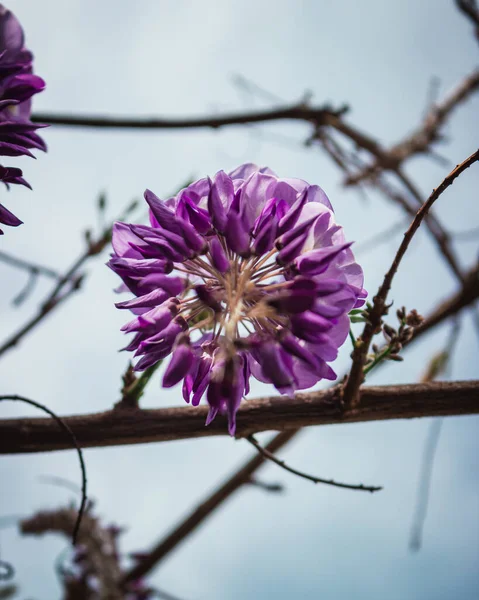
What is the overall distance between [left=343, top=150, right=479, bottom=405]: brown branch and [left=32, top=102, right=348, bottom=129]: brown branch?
4.22 feet

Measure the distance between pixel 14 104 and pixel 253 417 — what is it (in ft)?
2.17

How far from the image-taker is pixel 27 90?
34.2 inches

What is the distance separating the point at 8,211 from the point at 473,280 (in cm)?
256

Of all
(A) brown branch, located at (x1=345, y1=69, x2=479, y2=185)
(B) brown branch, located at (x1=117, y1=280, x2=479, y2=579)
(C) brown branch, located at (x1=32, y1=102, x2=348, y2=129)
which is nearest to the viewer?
(C) brown branch, located at (x1=32, y1=102, x2=348, y2=129)

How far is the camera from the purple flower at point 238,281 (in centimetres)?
66

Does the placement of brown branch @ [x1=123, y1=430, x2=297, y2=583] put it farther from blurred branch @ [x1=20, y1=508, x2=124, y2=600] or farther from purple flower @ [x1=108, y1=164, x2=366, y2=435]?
purple flower @ [x1=108, y1=164, x2=366, y2=435]

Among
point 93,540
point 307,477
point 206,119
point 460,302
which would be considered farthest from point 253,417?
point 93,540

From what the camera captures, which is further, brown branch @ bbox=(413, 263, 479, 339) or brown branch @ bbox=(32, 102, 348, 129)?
brown branch @ bbox=(413, 263, 479, 339)

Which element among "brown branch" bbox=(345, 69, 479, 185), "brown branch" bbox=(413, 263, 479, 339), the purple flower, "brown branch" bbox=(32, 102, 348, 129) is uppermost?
"brown branch" bbox=(345, 69, 479, 185)

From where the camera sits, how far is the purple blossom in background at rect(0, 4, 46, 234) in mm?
787

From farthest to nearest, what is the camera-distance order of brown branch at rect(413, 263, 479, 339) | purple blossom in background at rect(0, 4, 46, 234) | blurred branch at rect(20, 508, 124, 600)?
blurred branch at rect(20, 508, 124, 600) → brown branch at rect(413, 263, 479, 339) → purple blossom in background at rect(0, 4, 46, 234)

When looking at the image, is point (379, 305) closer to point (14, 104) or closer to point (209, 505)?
point (14, 104)

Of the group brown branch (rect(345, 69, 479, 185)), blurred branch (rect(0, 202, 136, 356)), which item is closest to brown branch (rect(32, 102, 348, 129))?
blurred branch (rect(0, 202, 136, 356))

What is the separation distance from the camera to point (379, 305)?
2.69 ft
